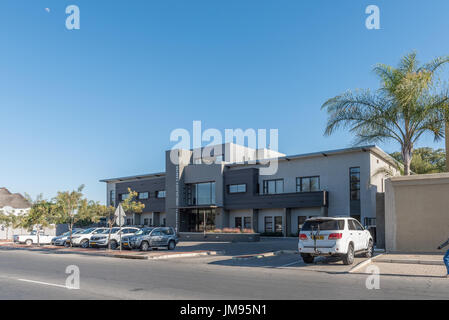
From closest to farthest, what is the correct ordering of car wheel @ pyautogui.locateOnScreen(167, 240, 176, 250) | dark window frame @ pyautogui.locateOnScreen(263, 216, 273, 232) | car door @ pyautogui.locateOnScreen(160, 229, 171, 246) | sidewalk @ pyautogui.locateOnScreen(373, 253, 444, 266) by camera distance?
1. sidewalk @ pyautogui.locateOnScreen(373, 253, 444, 266)
2. car door @ pyautogui.locateOnScreen(160, 229, 171, 246)
3. car wheel @ pyautogui.locateOnScreen(167, 240, 176, 250)
4. dark window frame @ pyautogui.locateOnScreen(263, 216, 273, 232)

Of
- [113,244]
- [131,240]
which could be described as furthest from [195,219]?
[131,240]

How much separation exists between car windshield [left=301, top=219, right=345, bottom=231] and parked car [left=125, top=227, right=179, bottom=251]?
42.5 ft

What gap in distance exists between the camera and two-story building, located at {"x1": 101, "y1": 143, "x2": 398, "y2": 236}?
39.6m

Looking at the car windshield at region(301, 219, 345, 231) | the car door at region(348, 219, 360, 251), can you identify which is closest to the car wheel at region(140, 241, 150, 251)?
the car windshield at region(301, 219, 345, 231)

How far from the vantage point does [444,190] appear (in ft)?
66.7

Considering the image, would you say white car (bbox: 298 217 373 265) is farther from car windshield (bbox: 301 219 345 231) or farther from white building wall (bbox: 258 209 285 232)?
white building wall (bbox: 258 209 285 232)

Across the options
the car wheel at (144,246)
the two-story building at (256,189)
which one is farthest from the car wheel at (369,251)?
the car wheel at (144,246)

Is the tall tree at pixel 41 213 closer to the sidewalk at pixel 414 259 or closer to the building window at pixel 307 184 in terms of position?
the building window at pixel 307 184

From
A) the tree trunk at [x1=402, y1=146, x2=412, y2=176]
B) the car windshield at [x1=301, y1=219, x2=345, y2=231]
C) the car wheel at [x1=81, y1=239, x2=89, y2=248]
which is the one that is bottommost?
the car wheel at [x1=81, y1=239, x2=89, y2=248]

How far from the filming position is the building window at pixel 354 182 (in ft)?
128

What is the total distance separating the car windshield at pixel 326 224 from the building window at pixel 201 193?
32.2m

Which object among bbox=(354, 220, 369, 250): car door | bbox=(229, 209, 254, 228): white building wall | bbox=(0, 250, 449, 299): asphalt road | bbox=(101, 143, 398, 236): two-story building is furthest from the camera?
bbox=(229, 209, 254, 228): white building wall

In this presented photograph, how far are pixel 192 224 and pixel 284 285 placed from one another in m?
41.0
